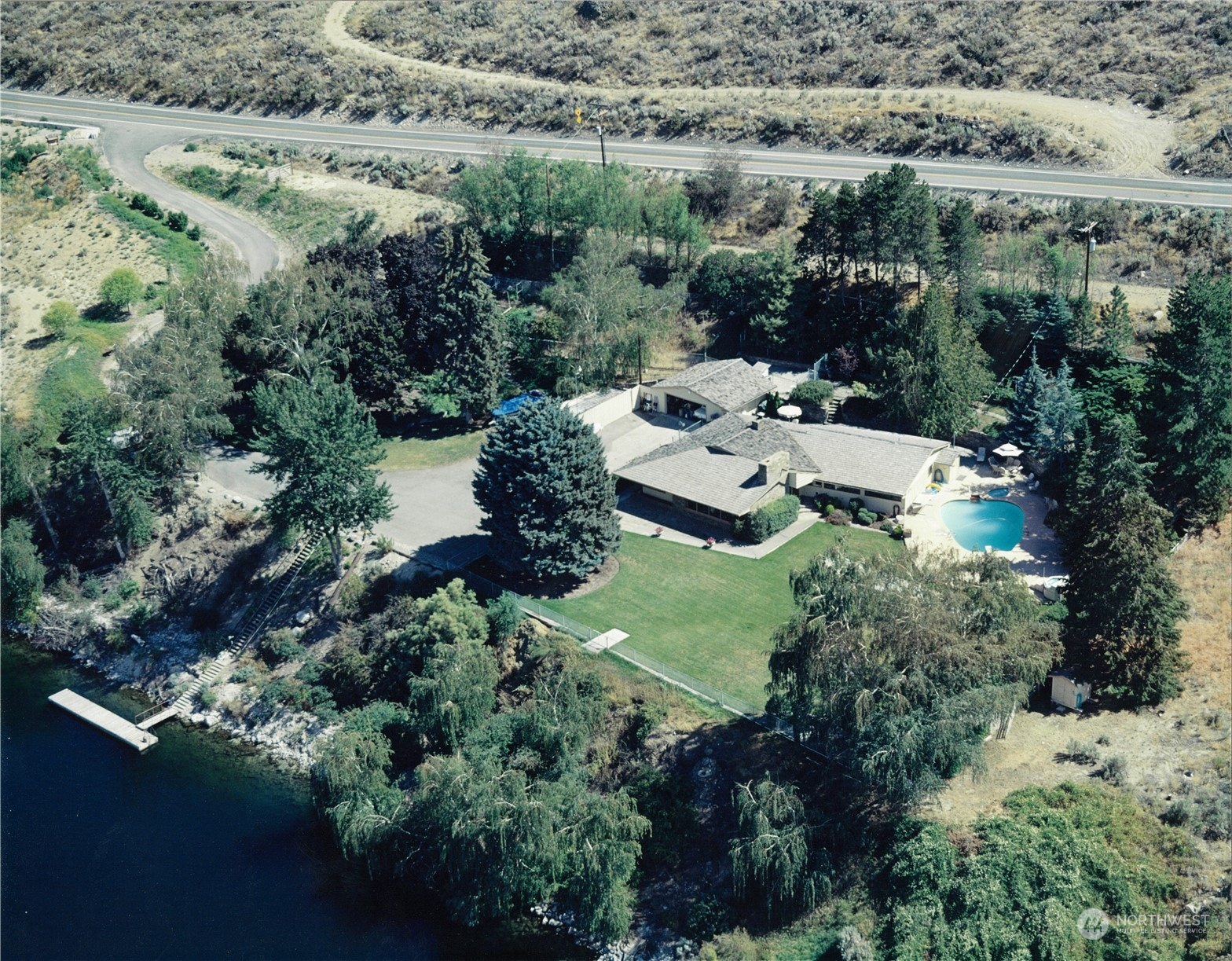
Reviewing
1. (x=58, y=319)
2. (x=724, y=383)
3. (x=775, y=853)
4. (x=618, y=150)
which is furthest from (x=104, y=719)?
(x=618, y=150)

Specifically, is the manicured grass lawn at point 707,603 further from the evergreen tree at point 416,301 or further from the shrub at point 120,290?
the shrub at point 120,290

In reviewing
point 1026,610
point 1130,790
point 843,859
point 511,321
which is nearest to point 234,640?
point 511,321

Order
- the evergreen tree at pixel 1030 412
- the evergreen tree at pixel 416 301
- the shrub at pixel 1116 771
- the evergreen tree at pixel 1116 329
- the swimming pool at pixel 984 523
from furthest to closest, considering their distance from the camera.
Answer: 1. the evergreen tree at pixel 416 301
2. the evergreen tree at pixel 1116 329
3. the evergreen tree at pixel 1030 412
4. the swimming pool at pixel 984 523
5. the shrub at pixel 1116 771

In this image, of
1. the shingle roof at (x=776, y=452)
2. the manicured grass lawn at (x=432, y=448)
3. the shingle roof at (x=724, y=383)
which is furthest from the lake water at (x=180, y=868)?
the shingle roof at (x=724, y=383)

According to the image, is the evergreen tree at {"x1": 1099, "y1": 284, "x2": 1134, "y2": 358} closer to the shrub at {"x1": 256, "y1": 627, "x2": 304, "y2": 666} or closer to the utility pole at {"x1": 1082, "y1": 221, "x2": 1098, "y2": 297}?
the utility pole at {"x1": 1082, "y1": 221, "x2": 1098, "y2": 297}

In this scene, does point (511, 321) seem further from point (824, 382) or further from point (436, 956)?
point (436, 956)

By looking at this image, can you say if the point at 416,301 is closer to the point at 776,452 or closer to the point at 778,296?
the point at 778,296
